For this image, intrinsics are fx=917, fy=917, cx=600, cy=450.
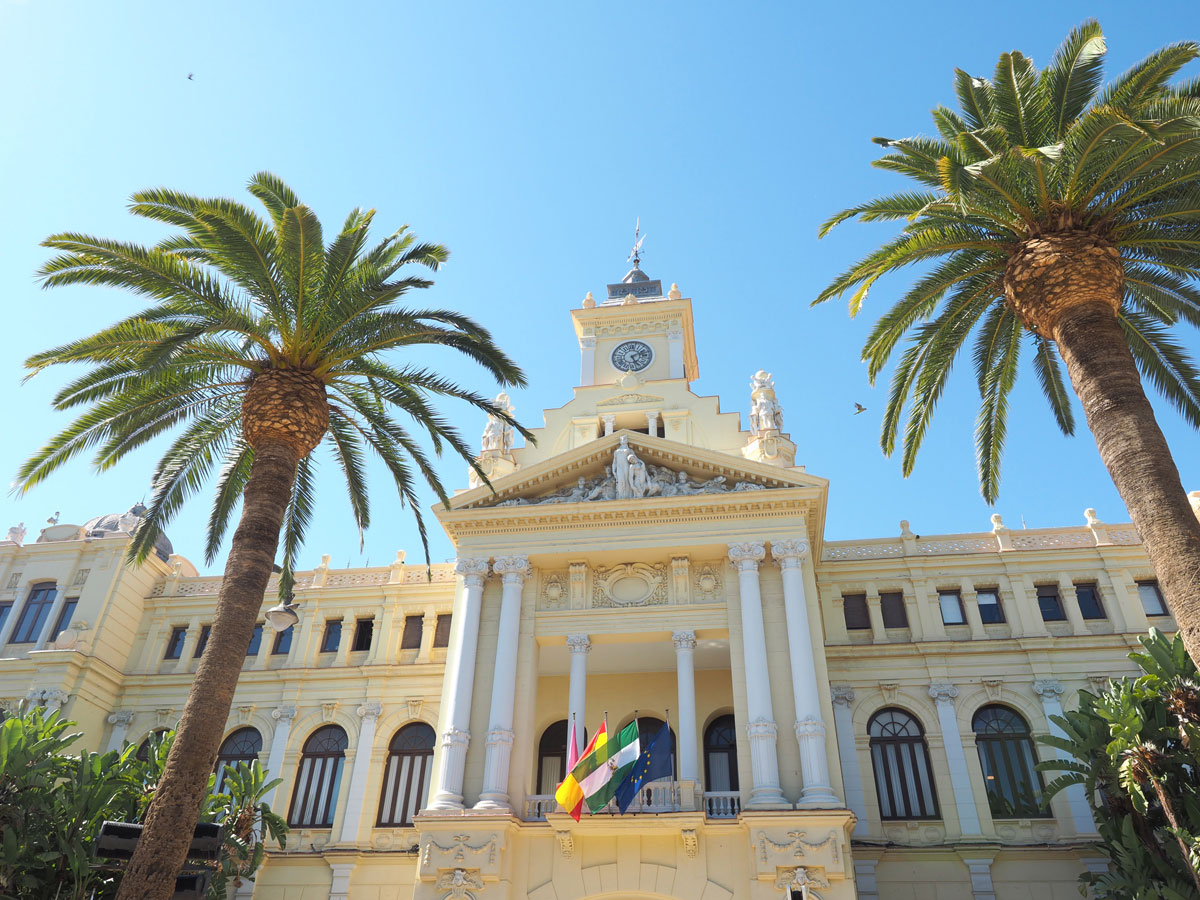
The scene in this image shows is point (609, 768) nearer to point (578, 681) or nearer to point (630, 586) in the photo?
point (578, 681)

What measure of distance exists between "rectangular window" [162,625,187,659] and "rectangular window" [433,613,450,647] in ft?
32.2

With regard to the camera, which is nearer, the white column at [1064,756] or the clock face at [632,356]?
the white column at [1064,756]

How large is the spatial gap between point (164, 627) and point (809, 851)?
999 inches

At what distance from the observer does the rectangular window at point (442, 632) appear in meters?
32.6

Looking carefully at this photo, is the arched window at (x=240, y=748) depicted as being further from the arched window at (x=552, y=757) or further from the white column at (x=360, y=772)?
the arched window at (x=552, y=757)

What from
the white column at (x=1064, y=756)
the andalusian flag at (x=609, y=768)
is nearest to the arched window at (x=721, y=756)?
the andalusian flag at (x=609, y=768)

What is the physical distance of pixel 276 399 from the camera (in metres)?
17.3

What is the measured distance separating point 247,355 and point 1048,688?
25412 mm

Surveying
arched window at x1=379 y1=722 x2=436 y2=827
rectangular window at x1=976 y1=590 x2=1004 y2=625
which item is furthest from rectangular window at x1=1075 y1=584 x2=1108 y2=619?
arched window at x1=379 y1=722 x2=436 y2=827

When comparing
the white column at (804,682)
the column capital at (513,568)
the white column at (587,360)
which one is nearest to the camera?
the white column at (804,682)

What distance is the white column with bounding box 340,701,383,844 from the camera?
2903 centimetres

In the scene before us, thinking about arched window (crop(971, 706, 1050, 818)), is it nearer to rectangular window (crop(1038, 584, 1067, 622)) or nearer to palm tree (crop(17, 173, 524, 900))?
rectangular window (crop(1038, 584, 1067, 622))

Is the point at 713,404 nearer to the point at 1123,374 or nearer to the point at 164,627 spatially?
the point at 1123,374

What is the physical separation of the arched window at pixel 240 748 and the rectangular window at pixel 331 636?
3574 millimetres
